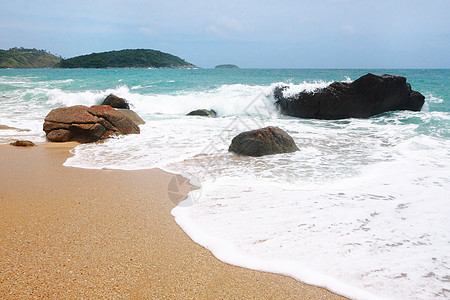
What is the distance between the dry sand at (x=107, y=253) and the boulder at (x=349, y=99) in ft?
27.9

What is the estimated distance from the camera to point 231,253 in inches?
91.5

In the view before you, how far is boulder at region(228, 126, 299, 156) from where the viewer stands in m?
5.32

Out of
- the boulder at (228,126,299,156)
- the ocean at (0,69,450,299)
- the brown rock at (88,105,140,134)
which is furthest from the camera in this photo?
the brown rock at (88,105,140,134)

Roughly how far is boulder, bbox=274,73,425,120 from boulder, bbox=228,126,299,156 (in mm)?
5805

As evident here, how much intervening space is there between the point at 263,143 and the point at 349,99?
22.9 ft

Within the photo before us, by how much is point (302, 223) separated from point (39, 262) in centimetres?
215

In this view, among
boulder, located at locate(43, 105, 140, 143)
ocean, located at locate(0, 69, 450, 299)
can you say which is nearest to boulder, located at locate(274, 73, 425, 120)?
ocean, located at locate(0, 69, 450, 299)

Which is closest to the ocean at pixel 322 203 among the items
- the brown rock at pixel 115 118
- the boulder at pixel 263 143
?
the boulder at pixel 263 143

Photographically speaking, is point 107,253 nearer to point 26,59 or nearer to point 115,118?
point 115,118

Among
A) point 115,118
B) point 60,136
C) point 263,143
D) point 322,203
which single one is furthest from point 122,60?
point 322,203

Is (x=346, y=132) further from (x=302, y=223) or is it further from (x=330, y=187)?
(x=302, y=223)

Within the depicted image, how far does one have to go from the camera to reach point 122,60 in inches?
3339

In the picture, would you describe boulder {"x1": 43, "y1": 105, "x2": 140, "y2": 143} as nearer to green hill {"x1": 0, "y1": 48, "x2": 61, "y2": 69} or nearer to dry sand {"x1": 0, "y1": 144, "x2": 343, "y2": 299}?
dry sand {"x1": 0, "y1": 144, "x2": 343, "y2": 299}

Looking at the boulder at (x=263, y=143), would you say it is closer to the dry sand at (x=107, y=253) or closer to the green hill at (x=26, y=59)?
the dry sand at (x=107, y=253)
